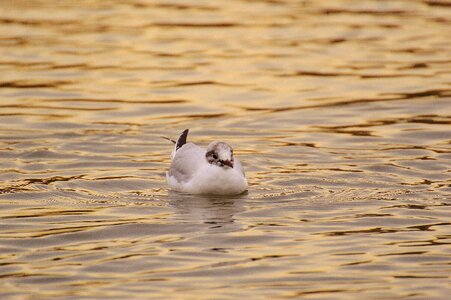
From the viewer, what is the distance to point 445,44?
22.7 meters

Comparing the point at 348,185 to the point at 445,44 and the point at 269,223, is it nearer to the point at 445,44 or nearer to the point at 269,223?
the point at 269,223

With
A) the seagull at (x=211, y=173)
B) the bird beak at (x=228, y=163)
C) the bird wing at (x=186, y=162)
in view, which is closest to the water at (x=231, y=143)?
the seagull at (x=211, y=173)

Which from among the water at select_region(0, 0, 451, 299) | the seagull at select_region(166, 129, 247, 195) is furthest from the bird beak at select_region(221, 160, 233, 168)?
the water at select_region(0, 0, 451, 299)

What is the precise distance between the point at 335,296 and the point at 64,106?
30.8 ft

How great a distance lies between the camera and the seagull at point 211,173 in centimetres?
1372

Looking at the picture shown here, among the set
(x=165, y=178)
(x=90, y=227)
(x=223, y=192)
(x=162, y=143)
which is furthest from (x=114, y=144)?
(x=90, y=227)

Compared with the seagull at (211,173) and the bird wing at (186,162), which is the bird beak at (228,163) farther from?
the bird wing at (186,162)

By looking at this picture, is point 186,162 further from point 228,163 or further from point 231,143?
point 231,143

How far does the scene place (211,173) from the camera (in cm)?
1379

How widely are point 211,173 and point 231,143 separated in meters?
2.88

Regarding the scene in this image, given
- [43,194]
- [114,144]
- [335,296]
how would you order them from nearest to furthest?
[335,296] → [43,194] → [114,144]

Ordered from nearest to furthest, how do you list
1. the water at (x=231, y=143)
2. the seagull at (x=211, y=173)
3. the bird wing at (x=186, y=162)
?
the water at (x=231, y=143) < the seagull at (x=211, y=173) < the bird wing at (x=186, y=162)

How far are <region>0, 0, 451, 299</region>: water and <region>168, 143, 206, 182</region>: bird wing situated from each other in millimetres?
257

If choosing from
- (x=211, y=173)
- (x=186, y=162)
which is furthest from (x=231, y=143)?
(x=211, y=173)
